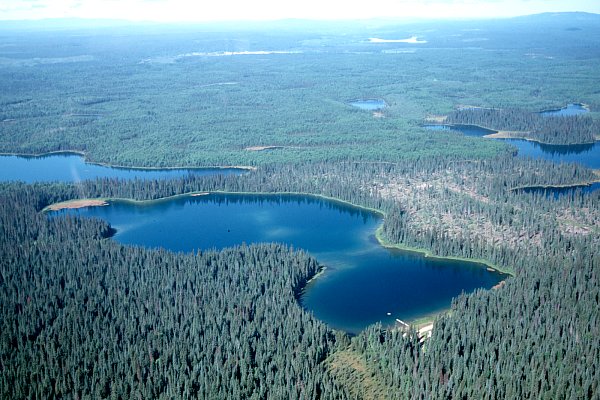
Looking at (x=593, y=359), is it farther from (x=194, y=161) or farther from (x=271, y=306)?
(x=194, y=161)

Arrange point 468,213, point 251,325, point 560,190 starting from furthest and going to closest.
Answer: point 560,190, point 468,213, point 251,325

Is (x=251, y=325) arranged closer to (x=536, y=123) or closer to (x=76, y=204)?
(x=76, y=204)

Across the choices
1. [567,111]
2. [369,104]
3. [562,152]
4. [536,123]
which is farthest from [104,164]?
[567,111]

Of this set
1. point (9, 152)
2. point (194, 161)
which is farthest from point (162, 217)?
point (9, 152)

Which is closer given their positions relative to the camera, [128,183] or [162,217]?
[162,217]

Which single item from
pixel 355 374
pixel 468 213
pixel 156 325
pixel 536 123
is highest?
pixel 536 123

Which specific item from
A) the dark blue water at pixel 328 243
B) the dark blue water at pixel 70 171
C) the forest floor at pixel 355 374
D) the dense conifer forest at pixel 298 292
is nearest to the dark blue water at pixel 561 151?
the dense conifer forest at pixel 298 292

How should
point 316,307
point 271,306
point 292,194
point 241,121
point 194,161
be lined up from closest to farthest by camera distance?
point 271,306, point 316,307, point 292,194, point 194,161, point 241,121
